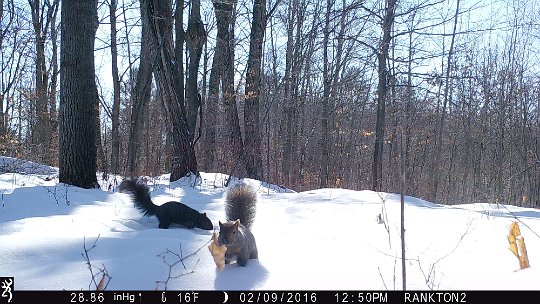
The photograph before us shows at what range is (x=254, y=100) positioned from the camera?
1060cm

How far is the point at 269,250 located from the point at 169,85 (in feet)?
18.8

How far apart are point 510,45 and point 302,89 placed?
8.81 meters

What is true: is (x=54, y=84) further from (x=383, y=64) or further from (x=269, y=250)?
(x=269, y=250)

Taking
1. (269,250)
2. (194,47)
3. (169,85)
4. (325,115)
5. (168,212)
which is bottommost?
(269,250)

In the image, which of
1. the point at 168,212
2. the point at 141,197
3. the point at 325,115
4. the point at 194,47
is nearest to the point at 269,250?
the point at 168,212

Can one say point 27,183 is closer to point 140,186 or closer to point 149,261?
point 140,186

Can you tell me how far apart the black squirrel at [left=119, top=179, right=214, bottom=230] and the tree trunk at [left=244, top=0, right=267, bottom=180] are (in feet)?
18.4

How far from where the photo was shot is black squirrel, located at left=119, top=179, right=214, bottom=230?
4277mm

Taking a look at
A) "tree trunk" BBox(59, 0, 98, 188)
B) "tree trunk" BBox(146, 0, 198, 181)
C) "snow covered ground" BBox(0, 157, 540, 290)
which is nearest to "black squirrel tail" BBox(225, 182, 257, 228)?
"snow covered ground" BBox(0, 157, 540, 290)

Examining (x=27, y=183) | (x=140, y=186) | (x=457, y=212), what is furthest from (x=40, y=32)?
(x=457, y=212)

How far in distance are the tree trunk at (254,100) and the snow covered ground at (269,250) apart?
4.94 metres

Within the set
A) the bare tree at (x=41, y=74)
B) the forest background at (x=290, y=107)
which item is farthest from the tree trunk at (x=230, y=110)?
the bare tree at (x=41, y=74)

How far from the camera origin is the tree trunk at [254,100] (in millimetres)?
10320

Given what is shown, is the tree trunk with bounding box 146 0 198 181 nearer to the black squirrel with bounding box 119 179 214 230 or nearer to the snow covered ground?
the snow covered ground
